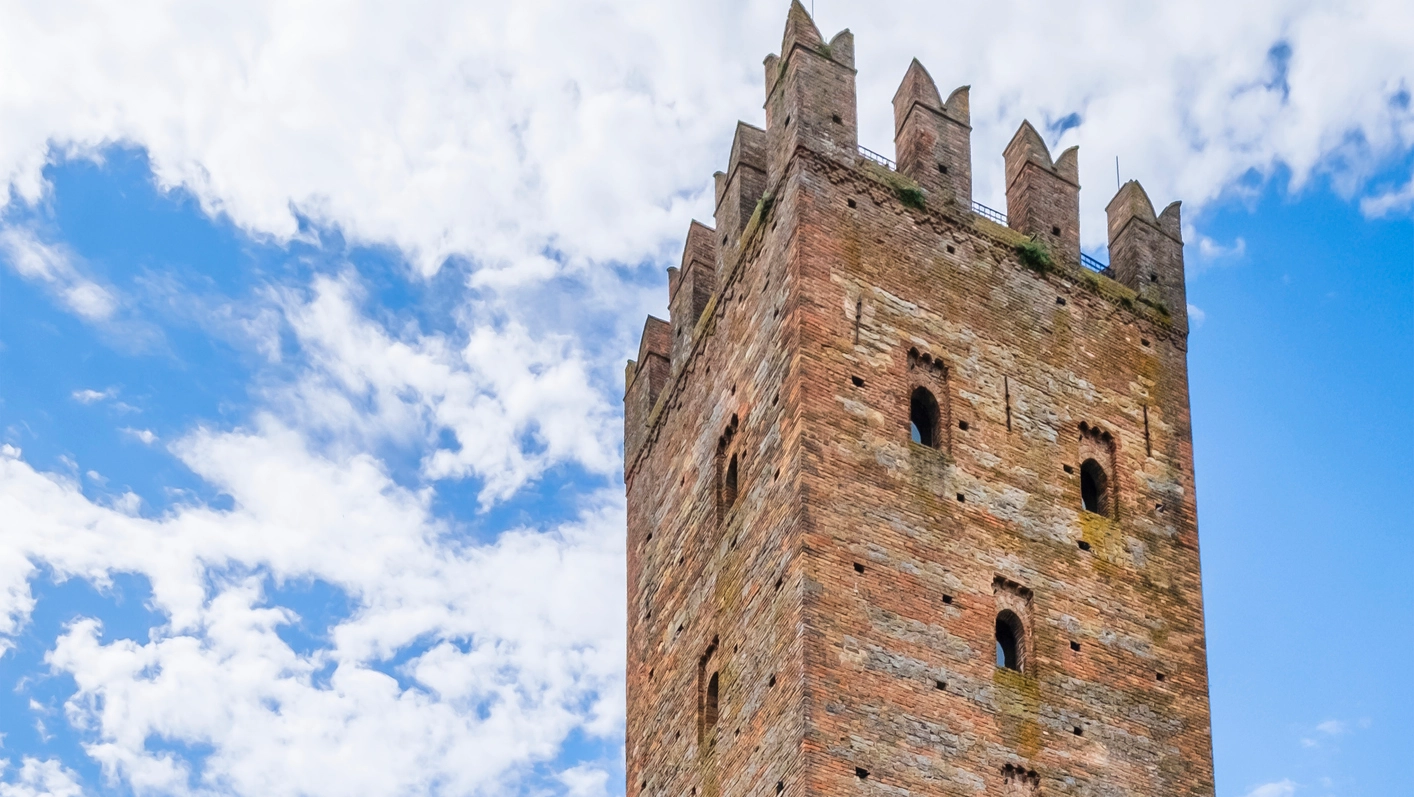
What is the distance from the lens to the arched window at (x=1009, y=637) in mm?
28312

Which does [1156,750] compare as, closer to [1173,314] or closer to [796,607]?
[796,607]

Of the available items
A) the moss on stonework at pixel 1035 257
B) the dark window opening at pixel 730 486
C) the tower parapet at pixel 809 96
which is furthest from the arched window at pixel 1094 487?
the tower parapet at pixel 809 96

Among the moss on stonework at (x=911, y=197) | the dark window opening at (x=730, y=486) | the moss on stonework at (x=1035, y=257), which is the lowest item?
the dark window opening at (x=730, y=486)

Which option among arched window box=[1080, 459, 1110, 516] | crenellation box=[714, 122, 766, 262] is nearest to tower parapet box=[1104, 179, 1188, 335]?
arched window box=[1080, 459, 1110, 516]

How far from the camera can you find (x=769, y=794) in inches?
1043

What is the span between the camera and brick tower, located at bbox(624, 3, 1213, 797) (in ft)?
88.8

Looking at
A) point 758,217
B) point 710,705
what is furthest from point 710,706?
point 758,217

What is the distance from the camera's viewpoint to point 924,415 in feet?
98.1

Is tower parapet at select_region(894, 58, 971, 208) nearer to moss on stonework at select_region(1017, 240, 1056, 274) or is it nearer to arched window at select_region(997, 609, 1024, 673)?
moss on stonework at select_region(1017, 240, 1056, 274)

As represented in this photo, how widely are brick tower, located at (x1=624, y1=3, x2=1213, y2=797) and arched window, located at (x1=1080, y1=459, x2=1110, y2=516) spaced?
65 mm

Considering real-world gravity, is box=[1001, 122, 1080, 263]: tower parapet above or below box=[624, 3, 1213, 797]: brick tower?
above

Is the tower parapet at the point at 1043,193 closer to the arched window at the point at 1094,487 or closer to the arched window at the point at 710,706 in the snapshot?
the arched window at the point at 1094,487

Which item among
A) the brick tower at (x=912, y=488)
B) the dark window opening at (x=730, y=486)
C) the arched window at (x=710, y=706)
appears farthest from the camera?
the dark window opening at (x=730, y=486)

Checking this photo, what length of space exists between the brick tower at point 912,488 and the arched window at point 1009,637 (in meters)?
0.04
